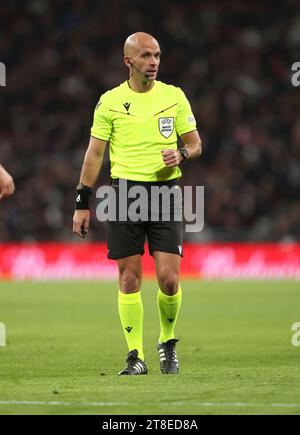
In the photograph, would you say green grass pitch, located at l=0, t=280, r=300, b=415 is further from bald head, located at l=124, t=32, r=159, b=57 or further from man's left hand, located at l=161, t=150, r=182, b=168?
bald head, located at l=124, t=32, r=159, b=57

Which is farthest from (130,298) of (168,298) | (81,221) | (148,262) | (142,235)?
(148,262)

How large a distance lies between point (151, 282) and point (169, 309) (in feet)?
51.2

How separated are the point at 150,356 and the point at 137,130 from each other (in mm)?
2739

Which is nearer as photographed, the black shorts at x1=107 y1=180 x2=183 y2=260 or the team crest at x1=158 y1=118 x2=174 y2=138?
the black shorts at x1=107 y1=180 x2=183 y2=260

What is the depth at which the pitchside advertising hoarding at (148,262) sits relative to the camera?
25.9 metres

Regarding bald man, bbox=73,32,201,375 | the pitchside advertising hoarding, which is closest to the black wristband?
bald man, bbox=73,32,201,375

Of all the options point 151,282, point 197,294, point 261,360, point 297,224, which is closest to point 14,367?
point 261,360

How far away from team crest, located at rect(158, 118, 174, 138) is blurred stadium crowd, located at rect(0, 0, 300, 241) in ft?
54.4

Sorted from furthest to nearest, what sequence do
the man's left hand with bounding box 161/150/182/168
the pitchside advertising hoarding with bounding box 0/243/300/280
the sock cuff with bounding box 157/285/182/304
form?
the pitchside advertising hoarding with bounding box 0/243/300/280, the sock cuff with bounding box 157/285/182/304, the man's left hand with bounding box 161/150/182/168

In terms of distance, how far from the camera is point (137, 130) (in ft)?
29.0

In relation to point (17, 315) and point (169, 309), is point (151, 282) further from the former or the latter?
point (169, 309)

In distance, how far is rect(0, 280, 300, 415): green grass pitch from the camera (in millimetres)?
6918

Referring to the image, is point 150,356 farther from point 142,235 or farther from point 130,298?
point 142,235

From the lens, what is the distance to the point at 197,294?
20984 mm
